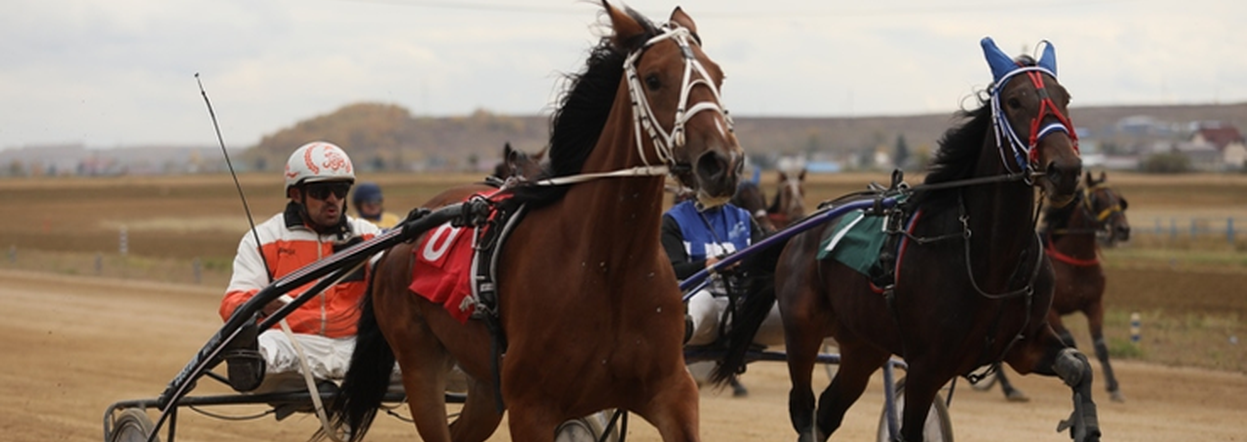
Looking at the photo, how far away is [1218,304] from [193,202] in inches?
1882

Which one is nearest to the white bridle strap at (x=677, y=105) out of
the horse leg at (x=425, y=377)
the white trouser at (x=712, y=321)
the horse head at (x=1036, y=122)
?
the horse leg at (x=425, y=377)

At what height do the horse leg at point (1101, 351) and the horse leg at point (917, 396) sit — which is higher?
the horse leg at point (917, 396)

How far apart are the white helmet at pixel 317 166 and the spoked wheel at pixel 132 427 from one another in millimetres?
1198

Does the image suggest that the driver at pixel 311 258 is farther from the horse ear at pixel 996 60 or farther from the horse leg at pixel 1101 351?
the horse leg at pixel 1101 351

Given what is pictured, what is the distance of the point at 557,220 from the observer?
4.90 meters

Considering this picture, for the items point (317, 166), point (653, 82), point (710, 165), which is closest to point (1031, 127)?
point (653, 82)

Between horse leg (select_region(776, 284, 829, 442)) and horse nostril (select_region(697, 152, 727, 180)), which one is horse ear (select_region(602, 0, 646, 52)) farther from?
horse leg (select_region(776, 284, 829, 442))

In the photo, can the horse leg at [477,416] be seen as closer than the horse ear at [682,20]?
No

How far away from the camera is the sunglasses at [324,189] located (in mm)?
6676

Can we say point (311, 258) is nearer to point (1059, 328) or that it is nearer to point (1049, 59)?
point (1049, 59)

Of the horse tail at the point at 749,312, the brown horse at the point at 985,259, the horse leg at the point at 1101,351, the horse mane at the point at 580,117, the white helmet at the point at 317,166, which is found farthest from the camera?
the horse leg at the point at 1101,351

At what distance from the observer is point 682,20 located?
4.76 meters

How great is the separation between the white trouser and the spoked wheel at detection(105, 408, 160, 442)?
2516 mm

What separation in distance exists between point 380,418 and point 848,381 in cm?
401
